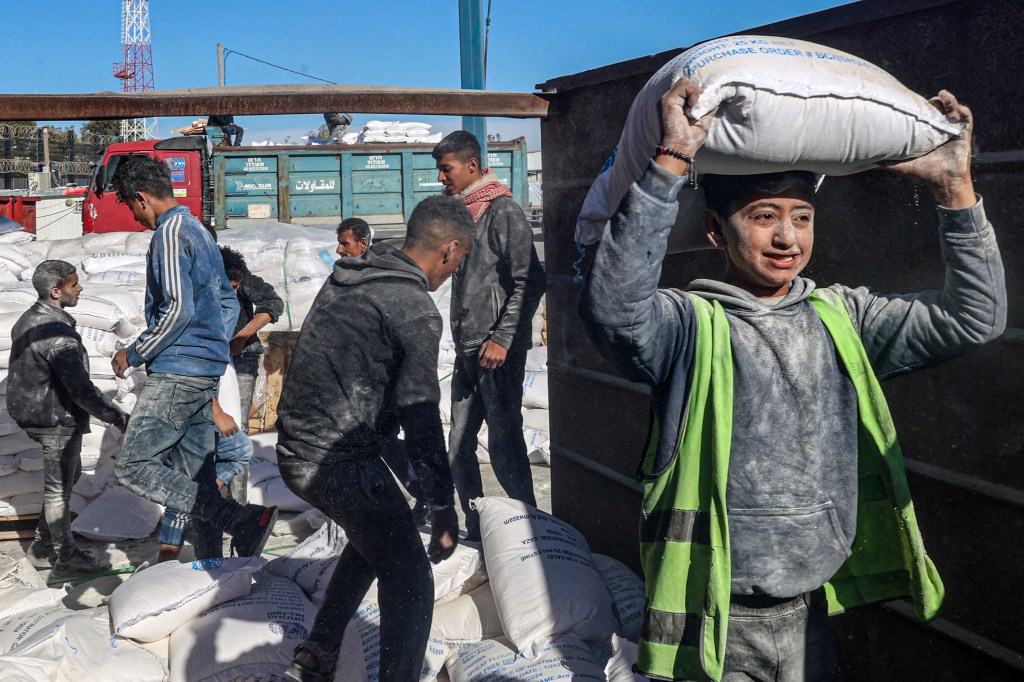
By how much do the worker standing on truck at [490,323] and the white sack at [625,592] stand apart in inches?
30.3

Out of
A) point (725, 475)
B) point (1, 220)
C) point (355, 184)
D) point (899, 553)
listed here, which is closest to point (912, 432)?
point (899, 553)

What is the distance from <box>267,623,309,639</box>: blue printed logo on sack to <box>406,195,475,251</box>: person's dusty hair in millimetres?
1406

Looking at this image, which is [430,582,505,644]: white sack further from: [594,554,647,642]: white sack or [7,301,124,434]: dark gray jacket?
[7,301,124,434]: dark gray jacket

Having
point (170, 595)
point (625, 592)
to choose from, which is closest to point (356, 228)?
point (170, 595)

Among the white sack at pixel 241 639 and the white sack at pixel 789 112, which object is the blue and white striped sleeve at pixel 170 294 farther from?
the white sack at pixel 789 112

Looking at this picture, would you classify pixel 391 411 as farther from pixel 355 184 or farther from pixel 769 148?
pixel 355 184

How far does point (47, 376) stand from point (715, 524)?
4.07m

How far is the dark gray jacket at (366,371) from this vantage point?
2.82 meters

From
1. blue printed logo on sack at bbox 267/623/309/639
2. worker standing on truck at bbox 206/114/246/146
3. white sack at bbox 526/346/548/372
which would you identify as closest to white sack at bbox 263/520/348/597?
blue printed logo on sack at bbox 267/623/309/639

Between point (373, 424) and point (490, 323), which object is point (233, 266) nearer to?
point (490, 323)

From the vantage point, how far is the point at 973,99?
222 cm

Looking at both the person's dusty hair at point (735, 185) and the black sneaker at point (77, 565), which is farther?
the black sneaker at point (77, 565)

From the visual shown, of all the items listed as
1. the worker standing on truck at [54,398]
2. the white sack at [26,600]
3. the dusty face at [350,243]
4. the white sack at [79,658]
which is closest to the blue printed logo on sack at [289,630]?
the white sack at [79,658]

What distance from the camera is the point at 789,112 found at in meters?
1.66
